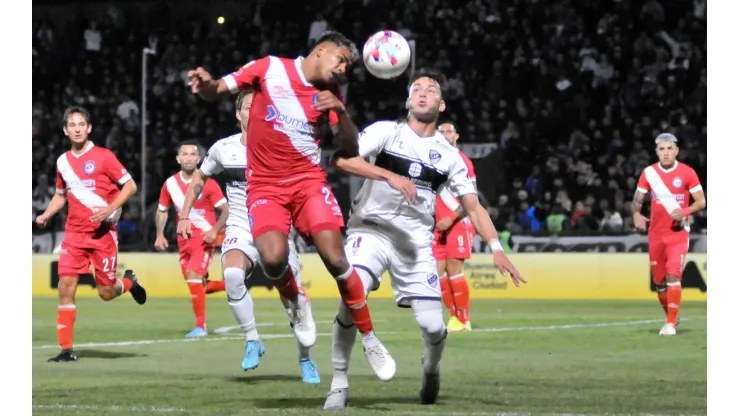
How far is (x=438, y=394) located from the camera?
9.35 meters

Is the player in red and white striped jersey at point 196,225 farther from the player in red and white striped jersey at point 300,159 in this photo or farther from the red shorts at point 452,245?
the player in red and white striped jersey at point 300,159

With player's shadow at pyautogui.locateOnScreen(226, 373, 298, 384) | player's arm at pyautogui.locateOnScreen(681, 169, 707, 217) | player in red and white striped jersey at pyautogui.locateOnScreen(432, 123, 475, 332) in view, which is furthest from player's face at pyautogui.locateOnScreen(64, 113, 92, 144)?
player's arm at pyautogui.locateOnScreen(681, 169, 707, 217)

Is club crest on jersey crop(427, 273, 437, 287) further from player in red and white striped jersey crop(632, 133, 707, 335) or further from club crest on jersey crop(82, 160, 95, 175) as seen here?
player in red and white striped jersey crop(632, 133, 707, 335)

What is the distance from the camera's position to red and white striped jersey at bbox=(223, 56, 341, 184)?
8.23 m

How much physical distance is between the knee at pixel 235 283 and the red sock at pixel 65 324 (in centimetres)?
281

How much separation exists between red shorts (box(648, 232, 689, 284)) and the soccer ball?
322 inches

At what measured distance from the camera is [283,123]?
27.0 feet

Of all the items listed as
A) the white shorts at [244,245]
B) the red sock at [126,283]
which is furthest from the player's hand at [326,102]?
the red sock at [126,283]

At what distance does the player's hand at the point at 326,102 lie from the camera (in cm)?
799

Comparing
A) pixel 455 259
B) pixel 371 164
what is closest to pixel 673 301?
pixel 455 259

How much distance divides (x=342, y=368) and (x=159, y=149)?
79.1 feet
